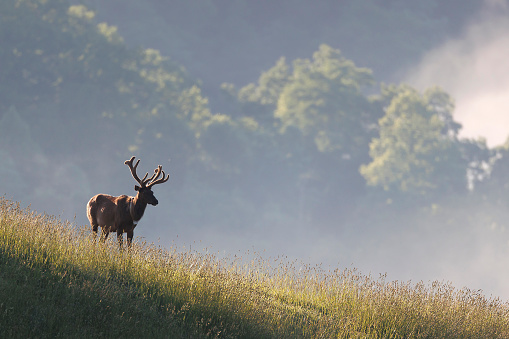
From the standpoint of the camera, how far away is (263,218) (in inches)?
2493

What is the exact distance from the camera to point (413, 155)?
63312 millimetres

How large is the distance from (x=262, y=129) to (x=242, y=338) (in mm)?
58067

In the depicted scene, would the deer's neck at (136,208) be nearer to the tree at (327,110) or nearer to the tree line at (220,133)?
the tree line at (220,133)

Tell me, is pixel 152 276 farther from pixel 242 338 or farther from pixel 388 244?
pixel 388 244

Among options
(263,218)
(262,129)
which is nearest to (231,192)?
(263,218)

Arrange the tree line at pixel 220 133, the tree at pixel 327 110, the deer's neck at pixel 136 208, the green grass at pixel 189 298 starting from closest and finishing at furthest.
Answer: the green grass at pixel 189 298, the deer's neck at pixel 136 208, the tree line at pixel 220 133, the tree at pixel 327 110

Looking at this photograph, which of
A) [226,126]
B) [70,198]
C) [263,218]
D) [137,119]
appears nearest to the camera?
[70,198]

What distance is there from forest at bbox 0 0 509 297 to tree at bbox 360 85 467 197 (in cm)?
18

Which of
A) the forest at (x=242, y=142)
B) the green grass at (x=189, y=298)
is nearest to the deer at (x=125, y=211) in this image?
the green grass at (x=189, y=298)

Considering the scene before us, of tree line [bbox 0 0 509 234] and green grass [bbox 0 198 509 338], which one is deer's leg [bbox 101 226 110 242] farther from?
tree line [bbox 0 0 509 234]

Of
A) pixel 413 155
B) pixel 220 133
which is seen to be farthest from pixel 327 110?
pixel 220 133

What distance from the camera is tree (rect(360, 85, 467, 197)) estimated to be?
63406 millimetres

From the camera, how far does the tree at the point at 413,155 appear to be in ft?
208

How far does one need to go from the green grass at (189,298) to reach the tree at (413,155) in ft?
173
